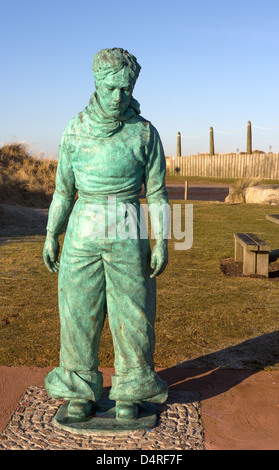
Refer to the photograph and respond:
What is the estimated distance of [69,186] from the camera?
3117 millimetres

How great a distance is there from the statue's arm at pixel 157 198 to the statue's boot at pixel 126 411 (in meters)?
0.76

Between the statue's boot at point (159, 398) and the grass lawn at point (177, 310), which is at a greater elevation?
the statue's boot at point (159, 398)

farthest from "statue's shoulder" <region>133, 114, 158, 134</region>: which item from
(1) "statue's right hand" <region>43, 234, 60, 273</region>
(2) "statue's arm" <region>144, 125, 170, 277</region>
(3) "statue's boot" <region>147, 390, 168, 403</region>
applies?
(3) "statue's boot" <region>147, 390, 168, 403</region>

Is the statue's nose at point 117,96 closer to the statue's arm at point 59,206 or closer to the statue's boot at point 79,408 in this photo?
the statue's arm at point 59,206

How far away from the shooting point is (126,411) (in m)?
3.05

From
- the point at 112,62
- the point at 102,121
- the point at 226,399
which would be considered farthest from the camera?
the point at 226,399

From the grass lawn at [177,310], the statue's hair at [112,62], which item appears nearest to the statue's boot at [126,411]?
the grass lawn at [177,310]

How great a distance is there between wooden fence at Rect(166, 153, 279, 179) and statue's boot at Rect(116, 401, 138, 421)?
28.1 meters

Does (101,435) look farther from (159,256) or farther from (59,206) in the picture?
(59,206)

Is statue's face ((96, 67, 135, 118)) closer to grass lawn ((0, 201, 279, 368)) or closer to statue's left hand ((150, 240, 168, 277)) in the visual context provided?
statue's left hand ((150, 240, 168, 277))

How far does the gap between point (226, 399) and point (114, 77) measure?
2138 mm

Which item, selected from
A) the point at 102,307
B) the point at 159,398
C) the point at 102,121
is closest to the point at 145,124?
the point at 102,121

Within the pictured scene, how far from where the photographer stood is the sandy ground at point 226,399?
3.00 metres

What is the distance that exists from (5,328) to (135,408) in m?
2.34
